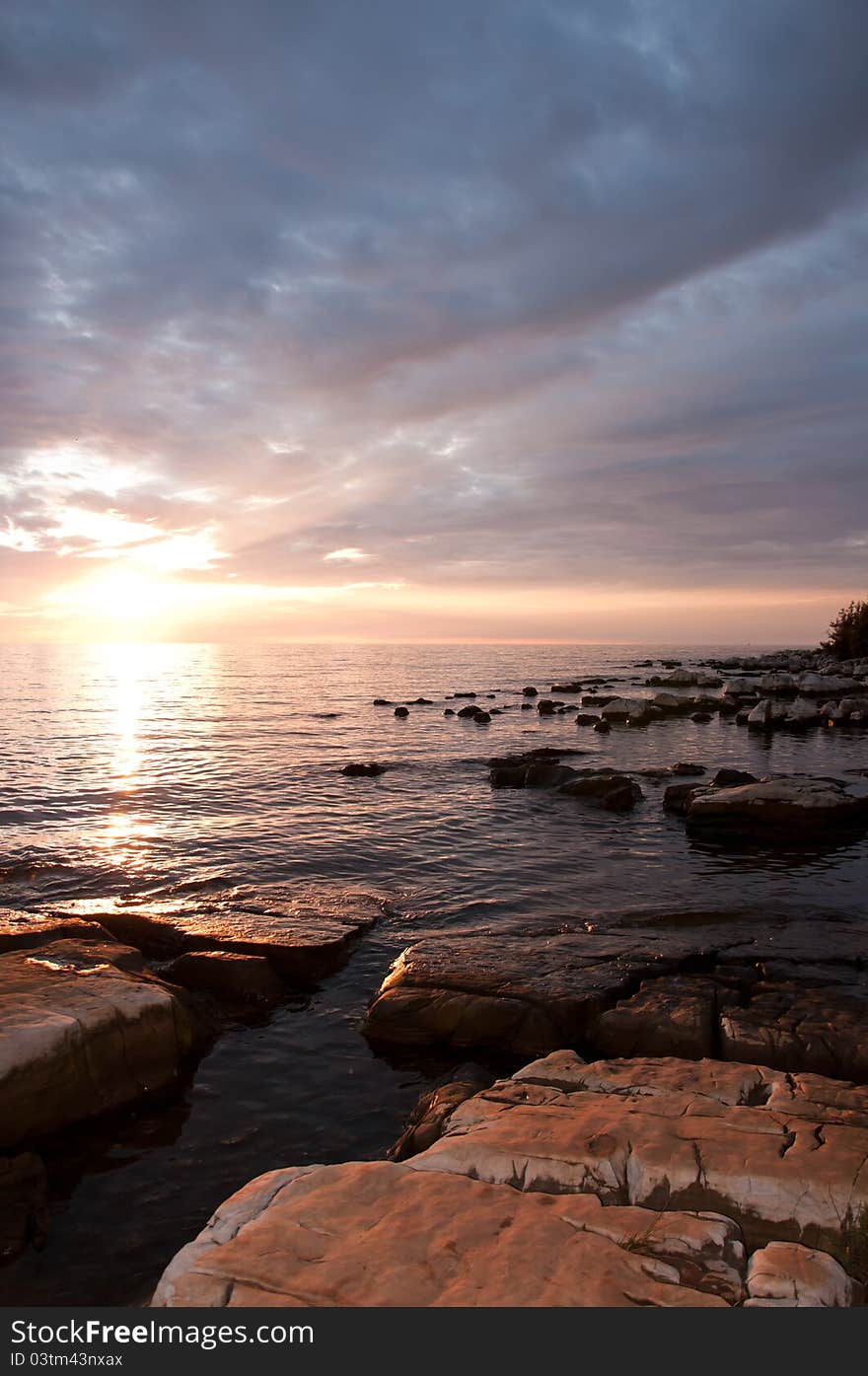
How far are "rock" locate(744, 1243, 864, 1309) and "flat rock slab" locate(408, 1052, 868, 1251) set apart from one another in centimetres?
30

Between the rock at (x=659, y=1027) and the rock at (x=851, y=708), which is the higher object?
the rock at (x=851, y=708)

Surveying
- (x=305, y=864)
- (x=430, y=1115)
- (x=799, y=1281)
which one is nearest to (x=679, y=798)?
(x=305, y=864)

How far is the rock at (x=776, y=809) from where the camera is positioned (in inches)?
863

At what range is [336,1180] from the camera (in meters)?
6.10

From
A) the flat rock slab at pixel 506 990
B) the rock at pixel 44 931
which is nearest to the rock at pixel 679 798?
the flat rock slab at pixel 506 990

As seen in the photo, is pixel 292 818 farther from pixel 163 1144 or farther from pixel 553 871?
pixel 163 1144

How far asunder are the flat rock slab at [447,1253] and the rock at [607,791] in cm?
2111

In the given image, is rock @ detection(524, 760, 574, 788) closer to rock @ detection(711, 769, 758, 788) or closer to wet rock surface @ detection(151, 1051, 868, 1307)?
rock @ detection(711, 769, 758, 788)

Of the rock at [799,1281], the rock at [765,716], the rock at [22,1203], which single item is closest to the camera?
the rock at [799,1281]

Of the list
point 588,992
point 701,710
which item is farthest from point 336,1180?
point 701,710

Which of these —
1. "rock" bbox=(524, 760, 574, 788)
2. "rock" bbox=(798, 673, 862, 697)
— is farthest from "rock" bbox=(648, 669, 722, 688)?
"rock" bbox=(524, 760, 574, 788)

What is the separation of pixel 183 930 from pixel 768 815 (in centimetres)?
1755

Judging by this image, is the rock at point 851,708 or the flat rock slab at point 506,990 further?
the rock at point 851,708

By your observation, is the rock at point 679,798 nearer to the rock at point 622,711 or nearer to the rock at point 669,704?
the rock at point 622,711
